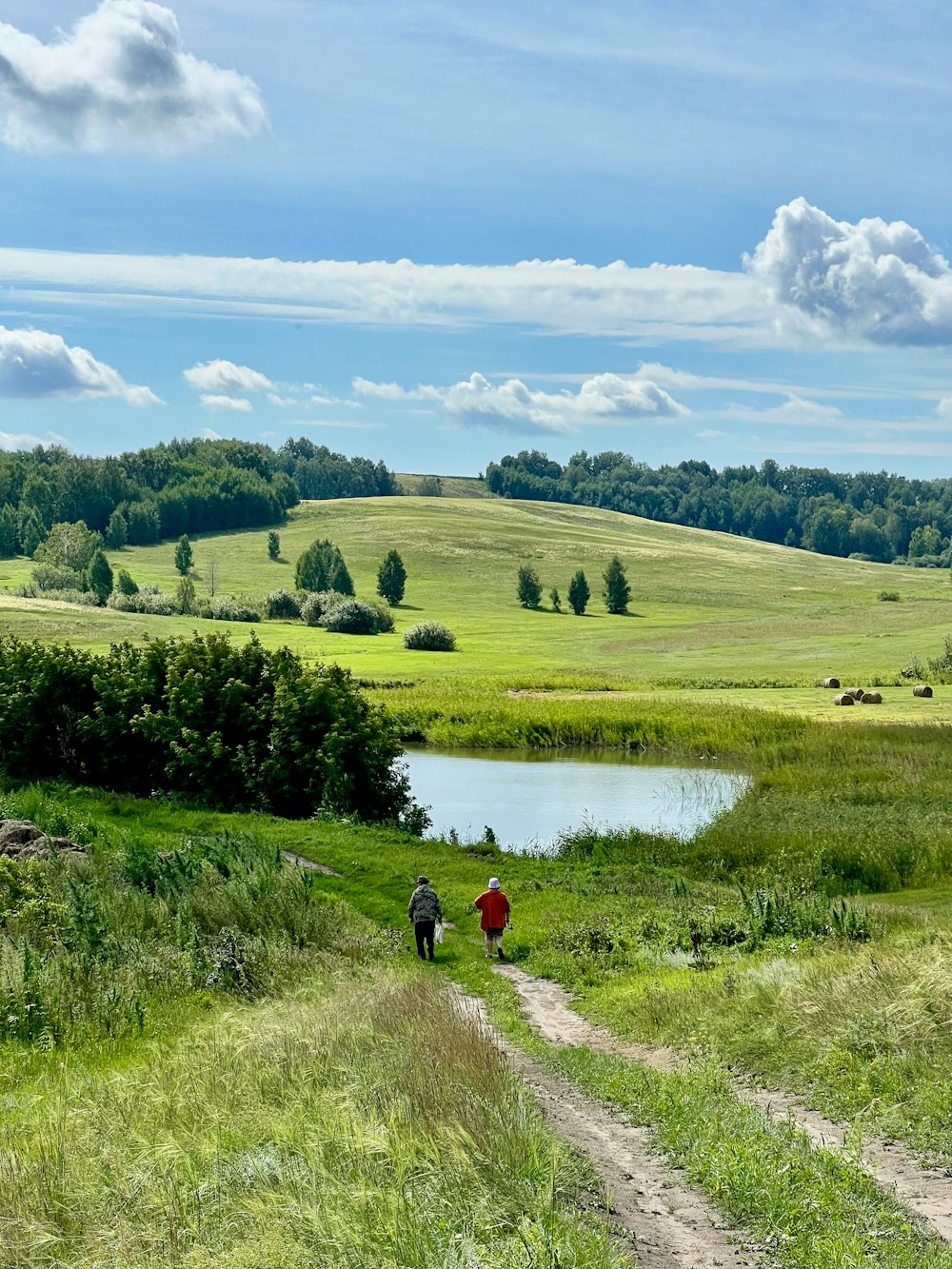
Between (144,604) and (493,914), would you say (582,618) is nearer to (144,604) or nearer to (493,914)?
(144,604)

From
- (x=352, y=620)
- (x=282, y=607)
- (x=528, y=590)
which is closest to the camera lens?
(x=352, y=620)

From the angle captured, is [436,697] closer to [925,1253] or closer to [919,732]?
[919,732]

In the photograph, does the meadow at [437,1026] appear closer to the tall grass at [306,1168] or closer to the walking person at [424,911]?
the tall grass at [306,1168]

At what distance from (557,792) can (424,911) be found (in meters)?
22.9

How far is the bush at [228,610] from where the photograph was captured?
11312 centimetres

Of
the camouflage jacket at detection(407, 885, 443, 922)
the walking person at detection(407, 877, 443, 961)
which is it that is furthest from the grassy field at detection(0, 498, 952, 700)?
the camouflage jacket at detection(407, 885, 443, 922)

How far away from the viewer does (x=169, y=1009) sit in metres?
13.4

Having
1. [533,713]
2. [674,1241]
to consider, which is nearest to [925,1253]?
[674,1241]

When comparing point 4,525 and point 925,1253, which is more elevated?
point 4,525

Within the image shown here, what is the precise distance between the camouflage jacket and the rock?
5939 mm

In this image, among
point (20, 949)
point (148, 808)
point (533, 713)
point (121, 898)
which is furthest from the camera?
point (533, 713)

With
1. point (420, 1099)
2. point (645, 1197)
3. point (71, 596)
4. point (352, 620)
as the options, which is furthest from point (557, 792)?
point (71, 596)

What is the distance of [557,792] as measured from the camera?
41625mm

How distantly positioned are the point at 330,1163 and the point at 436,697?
178 ft
